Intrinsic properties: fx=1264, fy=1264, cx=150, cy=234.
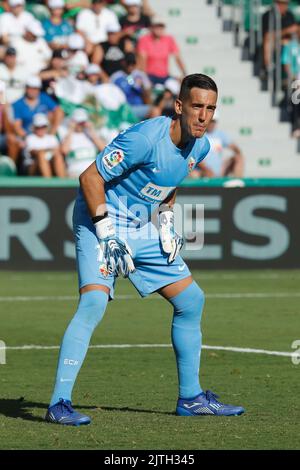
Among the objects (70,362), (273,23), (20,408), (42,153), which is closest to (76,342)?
(70,362)

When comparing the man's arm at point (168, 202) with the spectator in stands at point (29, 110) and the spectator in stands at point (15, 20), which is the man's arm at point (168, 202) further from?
the spectator in stands at point (15, 20)

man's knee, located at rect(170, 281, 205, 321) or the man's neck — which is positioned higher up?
the man's neck

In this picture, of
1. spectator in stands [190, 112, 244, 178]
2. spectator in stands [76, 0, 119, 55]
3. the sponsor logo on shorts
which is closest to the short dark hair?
the sponsor logo on shorts

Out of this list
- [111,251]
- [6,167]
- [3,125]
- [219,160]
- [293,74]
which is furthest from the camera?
[293,74]

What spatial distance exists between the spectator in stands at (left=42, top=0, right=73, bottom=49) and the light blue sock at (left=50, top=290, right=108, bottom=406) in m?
14.2

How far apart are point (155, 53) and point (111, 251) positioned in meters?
14.6

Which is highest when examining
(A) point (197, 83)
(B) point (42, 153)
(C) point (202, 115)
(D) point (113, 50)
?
(A) point (197, 83)

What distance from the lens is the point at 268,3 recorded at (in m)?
24.8

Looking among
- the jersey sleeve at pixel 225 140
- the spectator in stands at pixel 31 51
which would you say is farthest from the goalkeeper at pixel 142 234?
the spectator in stands at pixel 31 51

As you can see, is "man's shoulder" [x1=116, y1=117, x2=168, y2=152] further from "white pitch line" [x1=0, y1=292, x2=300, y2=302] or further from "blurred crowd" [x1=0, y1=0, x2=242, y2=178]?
"blurred crowd" [x1=0, y1=0, x2=242, y2=178]

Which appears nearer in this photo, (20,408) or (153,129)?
(153,129)

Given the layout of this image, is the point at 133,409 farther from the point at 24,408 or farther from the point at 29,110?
the point at 29,110

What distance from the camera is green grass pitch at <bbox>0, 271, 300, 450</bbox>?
703 cm

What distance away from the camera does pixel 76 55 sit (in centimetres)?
2078
